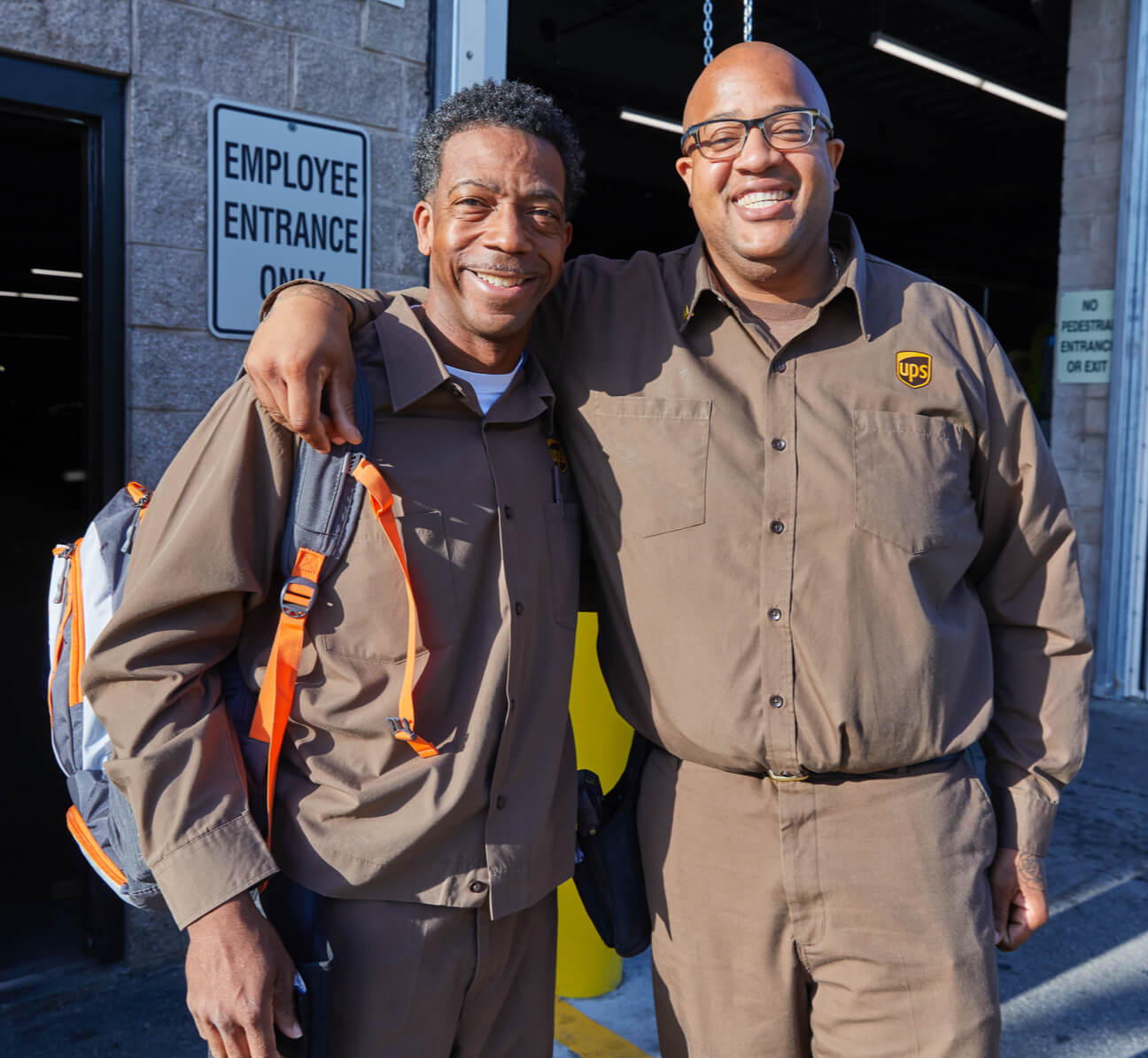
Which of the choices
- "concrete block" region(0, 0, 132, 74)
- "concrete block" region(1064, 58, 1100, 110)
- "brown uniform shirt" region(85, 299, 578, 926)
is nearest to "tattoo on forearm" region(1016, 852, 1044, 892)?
"brown uniform shirt" region(85, 299, 578, 926)

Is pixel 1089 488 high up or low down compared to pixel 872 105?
down

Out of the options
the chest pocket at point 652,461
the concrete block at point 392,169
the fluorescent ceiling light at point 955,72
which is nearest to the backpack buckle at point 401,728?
the chest pocket at point 652,461

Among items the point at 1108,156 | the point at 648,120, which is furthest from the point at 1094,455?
the point at 648,120

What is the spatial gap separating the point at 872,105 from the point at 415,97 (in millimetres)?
11129

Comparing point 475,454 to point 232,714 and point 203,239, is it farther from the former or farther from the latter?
point 203,239

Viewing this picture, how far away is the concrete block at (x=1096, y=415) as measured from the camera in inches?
259

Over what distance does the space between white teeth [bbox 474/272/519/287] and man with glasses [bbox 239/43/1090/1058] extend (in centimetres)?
25

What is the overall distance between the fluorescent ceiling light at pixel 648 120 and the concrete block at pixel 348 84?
31.3ft

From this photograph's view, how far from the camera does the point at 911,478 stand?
1931mm

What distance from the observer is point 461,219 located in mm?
1896

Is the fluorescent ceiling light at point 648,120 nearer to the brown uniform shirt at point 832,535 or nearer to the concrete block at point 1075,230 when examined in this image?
the concrete block at point 1075,230

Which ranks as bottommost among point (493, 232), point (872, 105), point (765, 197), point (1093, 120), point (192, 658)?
point (192, 658)

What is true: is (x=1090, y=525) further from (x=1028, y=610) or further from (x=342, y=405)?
(x=342, y=405)

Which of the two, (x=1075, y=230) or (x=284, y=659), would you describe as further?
(x=1075, y=230)
